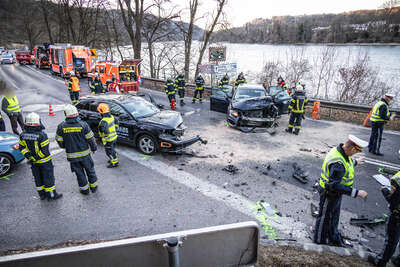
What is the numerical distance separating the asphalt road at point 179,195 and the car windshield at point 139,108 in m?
1.23

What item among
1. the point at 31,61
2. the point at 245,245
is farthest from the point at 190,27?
the point at 31,61

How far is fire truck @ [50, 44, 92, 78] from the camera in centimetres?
2217

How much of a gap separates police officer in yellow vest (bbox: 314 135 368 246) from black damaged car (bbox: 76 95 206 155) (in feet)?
13.4

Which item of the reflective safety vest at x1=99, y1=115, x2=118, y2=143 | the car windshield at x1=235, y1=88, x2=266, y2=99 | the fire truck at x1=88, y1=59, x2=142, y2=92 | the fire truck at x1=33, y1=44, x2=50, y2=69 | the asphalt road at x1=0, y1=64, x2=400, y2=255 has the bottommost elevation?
the asphalt road at x1=0, y1=64, x2=400, y2=255

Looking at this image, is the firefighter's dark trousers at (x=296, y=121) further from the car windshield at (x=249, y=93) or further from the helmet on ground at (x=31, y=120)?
the helmet on ground at (x=31, y=120)

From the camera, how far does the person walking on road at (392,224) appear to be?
331cm

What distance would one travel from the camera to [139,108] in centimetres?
773

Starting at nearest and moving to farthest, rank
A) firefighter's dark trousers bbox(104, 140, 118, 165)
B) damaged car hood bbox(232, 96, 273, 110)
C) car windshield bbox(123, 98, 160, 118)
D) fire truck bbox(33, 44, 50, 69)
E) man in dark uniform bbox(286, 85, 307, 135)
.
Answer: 1. firefighter's dark trousers bbox(104, 140, 118, 165)
2. car windshield bbox(123, 98, 160, 118)
3. man in dark uniform bbox(286, 85, 307, 135)
4. damaged car hood bbox(232, 96, 273, 110)
5. fire truck bbox(33, 44, 50, 69)

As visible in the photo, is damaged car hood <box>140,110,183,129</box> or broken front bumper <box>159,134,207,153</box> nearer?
broken front bumper <box>159,134,207,153</box>

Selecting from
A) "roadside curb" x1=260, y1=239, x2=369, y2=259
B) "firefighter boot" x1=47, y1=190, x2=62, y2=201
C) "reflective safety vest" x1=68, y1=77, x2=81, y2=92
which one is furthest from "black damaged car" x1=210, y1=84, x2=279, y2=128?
"reflective safety vest" x1=68, y1=77, x2=81, y2=92

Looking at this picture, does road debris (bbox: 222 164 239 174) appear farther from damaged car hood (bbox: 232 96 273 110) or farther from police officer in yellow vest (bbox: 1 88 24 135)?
police officer in yellow vest (bbox: 1 88 24 135)

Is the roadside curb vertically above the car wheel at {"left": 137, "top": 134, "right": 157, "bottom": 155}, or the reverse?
the car wheel at {"left": 137, "top": 134, "right": 157, "bottom": 155}

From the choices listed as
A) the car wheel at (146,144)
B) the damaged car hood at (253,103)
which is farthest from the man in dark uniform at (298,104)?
the car wheel at (146,144)

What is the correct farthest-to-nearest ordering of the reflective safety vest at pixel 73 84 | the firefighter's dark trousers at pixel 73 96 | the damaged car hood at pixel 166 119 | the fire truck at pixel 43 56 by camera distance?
the fire truck at pixel 43 56 → the firefighter's dark trousers at pixel 73 96 → the reflective safety vest at pixel 73 84 → the damaged car hood at pixel 166 119
